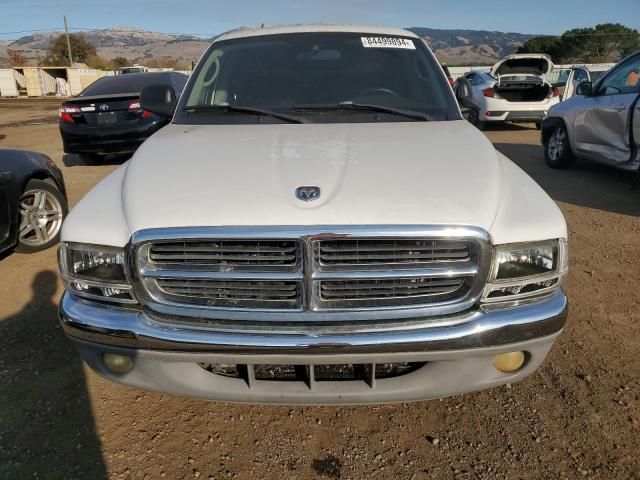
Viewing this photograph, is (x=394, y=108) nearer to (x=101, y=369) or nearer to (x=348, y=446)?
(x=348, y=446)

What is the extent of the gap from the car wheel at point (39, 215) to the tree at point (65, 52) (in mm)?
59401

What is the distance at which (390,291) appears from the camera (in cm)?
199

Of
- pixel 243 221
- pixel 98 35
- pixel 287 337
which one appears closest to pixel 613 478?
pixel 287 337

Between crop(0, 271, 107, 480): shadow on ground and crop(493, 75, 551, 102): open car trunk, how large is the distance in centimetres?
1126

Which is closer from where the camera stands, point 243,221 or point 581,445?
point 243,221

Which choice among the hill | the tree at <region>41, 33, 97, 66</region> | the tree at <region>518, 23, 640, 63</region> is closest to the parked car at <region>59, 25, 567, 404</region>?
the tree at <region>518, 23, 640, 63</region>

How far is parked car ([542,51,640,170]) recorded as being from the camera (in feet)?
19.6

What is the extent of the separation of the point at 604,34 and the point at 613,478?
61.8 meters

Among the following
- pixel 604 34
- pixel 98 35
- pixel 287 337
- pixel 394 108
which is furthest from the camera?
pixel 98 35

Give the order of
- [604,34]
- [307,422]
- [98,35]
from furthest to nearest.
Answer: [98,35], [604,34], [307,422]

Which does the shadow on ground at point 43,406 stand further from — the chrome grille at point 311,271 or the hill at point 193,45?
the hill at point 193,45

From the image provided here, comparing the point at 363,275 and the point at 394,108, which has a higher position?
the point at 394,108

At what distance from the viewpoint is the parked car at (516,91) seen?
1129 cm

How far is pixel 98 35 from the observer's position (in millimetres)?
186250
